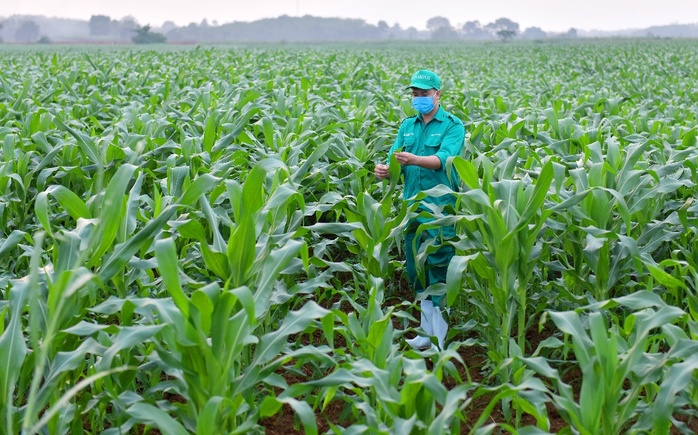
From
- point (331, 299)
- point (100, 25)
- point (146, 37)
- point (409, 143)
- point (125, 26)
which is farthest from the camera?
point (100, 25)

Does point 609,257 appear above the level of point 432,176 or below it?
below

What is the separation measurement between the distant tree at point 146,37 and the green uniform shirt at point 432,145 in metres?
67.8

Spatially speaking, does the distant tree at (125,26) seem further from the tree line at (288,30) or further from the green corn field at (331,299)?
the green corn field at (331,299)

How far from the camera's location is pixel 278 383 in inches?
106

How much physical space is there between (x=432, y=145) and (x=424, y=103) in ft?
0.80

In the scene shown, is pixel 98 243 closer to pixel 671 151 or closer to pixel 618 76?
pixel 671 151

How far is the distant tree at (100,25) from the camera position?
5103 inches

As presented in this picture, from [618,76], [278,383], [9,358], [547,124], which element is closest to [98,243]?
[9,358]

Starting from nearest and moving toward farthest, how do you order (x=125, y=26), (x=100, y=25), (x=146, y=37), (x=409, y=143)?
(x=409, y=143), (x=146, y=37), (x=125, y=26), (x=100, y=25)

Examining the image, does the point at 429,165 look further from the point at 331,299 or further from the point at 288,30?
the point at 288,30

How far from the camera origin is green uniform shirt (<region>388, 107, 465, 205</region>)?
430 centimetres

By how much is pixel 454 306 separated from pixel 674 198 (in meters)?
1.62

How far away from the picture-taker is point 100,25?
429 feet

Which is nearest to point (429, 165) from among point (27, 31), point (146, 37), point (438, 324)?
point (438, 324)
